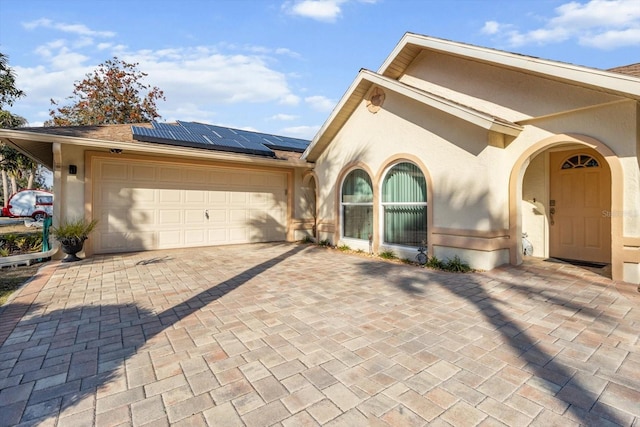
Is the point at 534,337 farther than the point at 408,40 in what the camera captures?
No

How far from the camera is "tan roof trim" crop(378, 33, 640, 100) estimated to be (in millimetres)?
4762

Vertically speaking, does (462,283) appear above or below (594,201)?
below

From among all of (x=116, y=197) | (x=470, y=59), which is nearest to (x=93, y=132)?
(x=116, y=197)

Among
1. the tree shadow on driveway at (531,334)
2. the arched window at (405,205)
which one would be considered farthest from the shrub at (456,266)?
the arched window at (405,205)

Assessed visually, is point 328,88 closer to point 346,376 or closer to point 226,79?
point 226,79

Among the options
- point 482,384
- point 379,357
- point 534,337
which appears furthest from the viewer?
point 534,337

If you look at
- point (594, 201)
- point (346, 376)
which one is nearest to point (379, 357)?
point (346, 376)

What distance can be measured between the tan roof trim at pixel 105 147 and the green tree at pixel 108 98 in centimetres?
1450

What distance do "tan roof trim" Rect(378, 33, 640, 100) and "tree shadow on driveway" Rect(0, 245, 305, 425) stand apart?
702 centimetres

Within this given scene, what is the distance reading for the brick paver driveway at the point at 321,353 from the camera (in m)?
2.20

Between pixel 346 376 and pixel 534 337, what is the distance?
7.48ft

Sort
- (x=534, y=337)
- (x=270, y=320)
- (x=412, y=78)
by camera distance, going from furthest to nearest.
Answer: (x=412, y=78)
(x=270, y=320)
(x=534, y=337)

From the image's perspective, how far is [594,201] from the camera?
690cm

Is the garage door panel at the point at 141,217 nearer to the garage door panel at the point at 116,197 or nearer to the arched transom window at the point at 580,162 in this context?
the garage door panel at the point at 116,197
